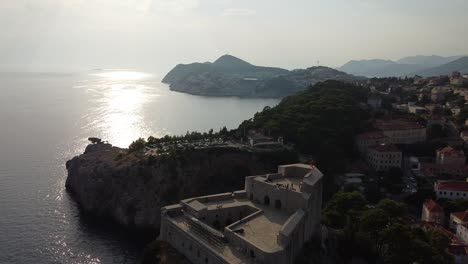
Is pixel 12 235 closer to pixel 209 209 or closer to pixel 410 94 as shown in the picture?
pixel 209 209

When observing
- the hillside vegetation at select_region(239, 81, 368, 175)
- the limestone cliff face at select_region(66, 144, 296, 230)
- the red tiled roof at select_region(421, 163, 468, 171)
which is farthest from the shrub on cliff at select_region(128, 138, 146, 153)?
the red tiled roof at select_region(421, 163, 468, 171)

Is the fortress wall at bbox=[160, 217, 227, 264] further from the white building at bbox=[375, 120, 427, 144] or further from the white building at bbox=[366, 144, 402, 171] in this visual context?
the white building at bbox=[375, 120, 427, 144]

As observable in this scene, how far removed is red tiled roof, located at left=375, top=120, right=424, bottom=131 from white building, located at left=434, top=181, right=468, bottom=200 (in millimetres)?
20022

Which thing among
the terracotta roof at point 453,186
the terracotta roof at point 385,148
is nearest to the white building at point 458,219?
the terracotta roof at point 453,186

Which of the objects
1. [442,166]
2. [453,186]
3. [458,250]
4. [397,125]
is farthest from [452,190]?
[397,125]

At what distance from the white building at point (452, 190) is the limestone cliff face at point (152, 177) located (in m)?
19.3

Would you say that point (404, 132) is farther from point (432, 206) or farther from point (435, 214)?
point (435, 214)

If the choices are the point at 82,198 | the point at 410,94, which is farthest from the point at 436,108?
the point at 82,198

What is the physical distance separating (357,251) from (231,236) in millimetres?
13257

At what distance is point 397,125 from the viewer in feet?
227

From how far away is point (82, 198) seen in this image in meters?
53.5

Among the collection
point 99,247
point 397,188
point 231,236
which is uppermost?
point 231,236

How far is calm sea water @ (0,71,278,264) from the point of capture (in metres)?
41.2

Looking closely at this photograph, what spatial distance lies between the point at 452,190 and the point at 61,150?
211ft
